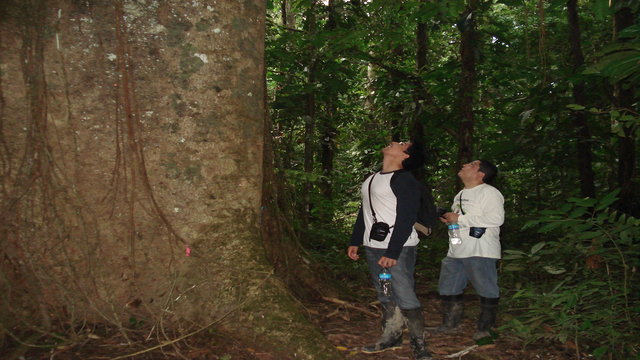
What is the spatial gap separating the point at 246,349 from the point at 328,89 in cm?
616

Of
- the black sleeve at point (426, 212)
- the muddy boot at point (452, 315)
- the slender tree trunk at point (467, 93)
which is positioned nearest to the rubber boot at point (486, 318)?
the muddy boot at point (452, 315)

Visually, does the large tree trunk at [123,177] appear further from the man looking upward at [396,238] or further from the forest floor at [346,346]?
the man looking upward at [396,238]

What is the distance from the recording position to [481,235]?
439 cm

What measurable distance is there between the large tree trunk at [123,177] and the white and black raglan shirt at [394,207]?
87cm

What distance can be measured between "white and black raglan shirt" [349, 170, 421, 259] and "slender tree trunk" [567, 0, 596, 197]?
437cm

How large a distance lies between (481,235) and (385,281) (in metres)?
1.09

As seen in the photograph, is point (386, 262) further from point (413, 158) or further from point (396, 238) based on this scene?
point (413, 158)

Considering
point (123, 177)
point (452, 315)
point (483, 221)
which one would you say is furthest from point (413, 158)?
point (123, 177)

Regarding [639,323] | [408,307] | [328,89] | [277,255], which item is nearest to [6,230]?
[277,255]

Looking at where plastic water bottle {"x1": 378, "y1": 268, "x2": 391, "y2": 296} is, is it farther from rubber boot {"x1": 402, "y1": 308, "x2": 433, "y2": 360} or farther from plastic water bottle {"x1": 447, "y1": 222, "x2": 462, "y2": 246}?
plastic water bottle {"x1": 447, "y1": 222, "x2": 462, "y2": 246}

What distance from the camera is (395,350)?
4.00 m

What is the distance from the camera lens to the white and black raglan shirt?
368cm

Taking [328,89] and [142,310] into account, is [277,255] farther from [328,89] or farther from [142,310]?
[328,89]

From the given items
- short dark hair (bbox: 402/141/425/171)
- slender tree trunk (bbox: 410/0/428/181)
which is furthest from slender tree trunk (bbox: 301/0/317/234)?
A: short dark hair (bbox: 402/141/425/171)
